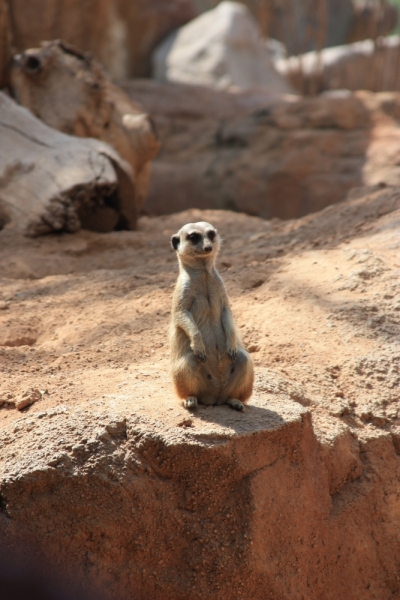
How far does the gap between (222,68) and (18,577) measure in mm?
10931

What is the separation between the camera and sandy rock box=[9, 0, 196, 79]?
954 centimetres

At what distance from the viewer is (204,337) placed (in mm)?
2846

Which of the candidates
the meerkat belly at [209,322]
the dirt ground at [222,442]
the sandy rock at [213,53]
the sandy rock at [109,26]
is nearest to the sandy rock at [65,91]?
the dirt ground at [222,442]

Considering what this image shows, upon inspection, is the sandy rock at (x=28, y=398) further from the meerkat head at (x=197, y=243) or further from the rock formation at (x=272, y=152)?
the rock formation at (x=272, y=152)

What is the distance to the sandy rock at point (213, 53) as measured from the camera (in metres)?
11.9

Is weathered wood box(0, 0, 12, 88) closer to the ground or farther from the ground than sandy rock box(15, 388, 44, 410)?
farther from the ground

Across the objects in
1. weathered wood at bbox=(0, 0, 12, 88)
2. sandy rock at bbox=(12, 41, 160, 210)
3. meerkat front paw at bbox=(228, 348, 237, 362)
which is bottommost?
meerkat front paw at bbox=(228, 348, 237, 362)

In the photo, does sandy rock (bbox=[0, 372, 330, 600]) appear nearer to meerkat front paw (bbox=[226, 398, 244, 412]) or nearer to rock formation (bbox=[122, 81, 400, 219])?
meerkat front paw (bbox=[226, 398, 244, 412])

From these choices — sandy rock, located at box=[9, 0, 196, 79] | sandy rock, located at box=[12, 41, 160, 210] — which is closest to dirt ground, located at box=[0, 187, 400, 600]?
sandy rock, located at box=[12, 41, 160, 210]

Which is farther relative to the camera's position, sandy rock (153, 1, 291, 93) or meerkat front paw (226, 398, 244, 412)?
sandy rock (153, 1, 291, 93)

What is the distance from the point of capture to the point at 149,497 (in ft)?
8.27

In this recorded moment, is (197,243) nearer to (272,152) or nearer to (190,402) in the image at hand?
(190,402)

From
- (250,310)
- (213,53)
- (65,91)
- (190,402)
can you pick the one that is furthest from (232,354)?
(213,53)

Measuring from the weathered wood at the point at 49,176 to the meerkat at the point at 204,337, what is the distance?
2.84 metres
